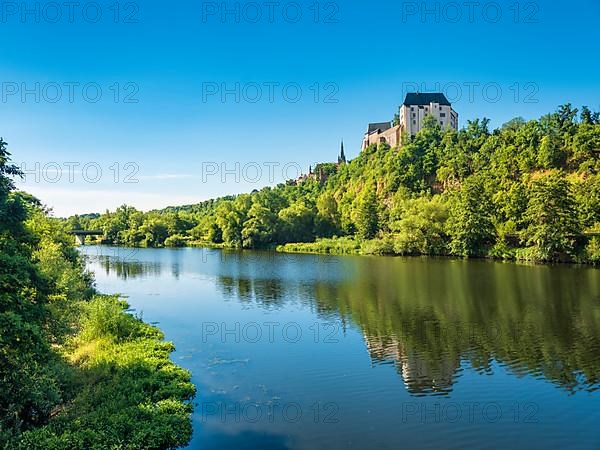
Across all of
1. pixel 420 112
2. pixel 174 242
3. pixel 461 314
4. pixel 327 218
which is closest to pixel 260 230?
pixel 327 218

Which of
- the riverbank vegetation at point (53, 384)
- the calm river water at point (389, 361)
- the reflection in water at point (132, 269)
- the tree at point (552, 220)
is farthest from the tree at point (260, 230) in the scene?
the riverbank vegetation at point (53, 384)

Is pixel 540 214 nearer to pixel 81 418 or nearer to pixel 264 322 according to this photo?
pixel 264 322

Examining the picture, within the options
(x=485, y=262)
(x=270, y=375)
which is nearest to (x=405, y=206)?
(x=485, y=262)

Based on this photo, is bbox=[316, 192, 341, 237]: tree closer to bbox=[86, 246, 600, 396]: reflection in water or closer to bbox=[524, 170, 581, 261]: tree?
bbox=[86, 246, 600, 396]: reflection in water

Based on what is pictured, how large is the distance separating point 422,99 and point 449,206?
58658 mm

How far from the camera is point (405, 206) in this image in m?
85.9

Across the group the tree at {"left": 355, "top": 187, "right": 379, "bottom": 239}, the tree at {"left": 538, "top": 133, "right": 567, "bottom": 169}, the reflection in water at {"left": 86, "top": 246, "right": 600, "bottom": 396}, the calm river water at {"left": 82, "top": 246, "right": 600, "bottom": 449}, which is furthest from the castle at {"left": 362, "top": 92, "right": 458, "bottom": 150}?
the calm river water at {"left": 82, "top": 246, "right": 600, "bottom": 449}

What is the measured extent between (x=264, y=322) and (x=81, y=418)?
1621 cm

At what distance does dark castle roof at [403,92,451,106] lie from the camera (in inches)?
5000

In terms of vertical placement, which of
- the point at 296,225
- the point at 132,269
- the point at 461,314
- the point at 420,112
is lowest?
the point at 461,314

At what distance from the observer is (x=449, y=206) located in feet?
260

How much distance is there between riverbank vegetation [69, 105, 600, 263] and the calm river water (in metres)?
22.3

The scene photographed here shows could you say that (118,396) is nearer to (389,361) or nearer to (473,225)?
(389,361)

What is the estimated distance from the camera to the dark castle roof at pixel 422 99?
12700 centimetres
